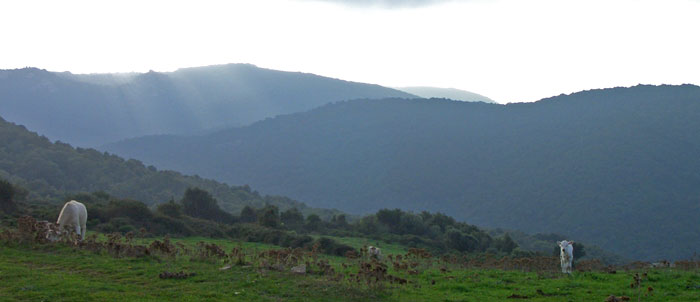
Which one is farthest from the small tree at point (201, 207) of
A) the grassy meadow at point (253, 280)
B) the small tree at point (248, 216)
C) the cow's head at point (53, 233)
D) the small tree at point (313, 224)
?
the grassy meadow at point (253, 280)

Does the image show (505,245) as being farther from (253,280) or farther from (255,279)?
(253,280)

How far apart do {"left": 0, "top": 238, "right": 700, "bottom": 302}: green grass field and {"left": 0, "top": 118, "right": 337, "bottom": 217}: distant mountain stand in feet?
183

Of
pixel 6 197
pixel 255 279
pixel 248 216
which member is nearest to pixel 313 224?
pixel 248 216

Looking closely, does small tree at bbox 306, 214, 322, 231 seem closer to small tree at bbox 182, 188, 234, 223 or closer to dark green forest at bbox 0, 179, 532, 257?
dark green forest at bbox 0, 179, 532, 257

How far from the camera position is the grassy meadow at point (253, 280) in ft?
40.4

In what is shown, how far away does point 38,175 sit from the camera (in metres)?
74.6

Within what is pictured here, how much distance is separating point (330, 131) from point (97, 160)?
78061 mm

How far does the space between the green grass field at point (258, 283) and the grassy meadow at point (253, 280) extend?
0.02 m

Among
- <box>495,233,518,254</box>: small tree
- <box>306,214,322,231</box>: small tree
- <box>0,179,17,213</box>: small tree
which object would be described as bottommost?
<box>495,233,518,254</box>: small tree

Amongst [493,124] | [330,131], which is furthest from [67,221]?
[330,131]

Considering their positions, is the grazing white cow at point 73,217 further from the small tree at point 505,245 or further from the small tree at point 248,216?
the small tree at point 505,245

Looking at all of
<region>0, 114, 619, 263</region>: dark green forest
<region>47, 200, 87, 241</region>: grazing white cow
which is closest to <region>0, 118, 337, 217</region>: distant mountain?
<region>0, 114, 619, 263</region>: dark green forest

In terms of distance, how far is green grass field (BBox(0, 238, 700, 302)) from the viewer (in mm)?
12148

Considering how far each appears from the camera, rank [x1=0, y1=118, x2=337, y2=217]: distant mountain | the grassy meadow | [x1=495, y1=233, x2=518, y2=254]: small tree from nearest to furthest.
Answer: the grassy meadow < [x1=495, y1=233, x2=518, y2=254]: small tree < [x1=0, y1=118, x2=337, y2=217]: distant mountain
